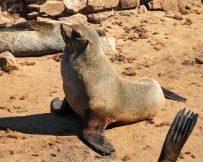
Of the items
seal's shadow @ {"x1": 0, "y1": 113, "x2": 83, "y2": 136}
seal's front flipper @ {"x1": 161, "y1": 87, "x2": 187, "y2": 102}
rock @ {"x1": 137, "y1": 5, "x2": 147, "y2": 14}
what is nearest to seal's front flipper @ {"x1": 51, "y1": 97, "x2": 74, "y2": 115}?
seal's shadow @ {"x1": 0, "y1": 113, "x2": 83, "y2": 136}

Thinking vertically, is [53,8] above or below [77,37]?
below

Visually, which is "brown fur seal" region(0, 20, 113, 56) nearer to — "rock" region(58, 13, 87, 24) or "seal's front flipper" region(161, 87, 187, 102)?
"rock" region(58, 13, 87, 24)

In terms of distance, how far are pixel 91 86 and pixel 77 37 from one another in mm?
595

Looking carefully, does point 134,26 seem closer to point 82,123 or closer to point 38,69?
point 38,69

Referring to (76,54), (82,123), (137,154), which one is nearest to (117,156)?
(137,154)

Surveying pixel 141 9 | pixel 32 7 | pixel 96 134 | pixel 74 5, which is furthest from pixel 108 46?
pixel 96 134

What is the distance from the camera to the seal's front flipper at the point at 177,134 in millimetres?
5301

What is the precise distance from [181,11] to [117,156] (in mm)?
5632

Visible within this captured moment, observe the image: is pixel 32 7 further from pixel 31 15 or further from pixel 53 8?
pixel 53 8

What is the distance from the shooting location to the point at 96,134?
6770 millimetres

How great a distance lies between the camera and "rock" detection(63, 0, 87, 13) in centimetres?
1023

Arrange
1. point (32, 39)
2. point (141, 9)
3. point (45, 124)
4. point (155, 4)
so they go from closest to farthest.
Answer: point (45, 124) < point (32, 39) < point (141, 9) < point (155, 4)

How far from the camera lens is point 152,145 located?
6.72 meters

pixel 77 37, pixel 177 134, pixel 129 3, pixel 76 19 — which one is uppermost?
pixel 77 37
